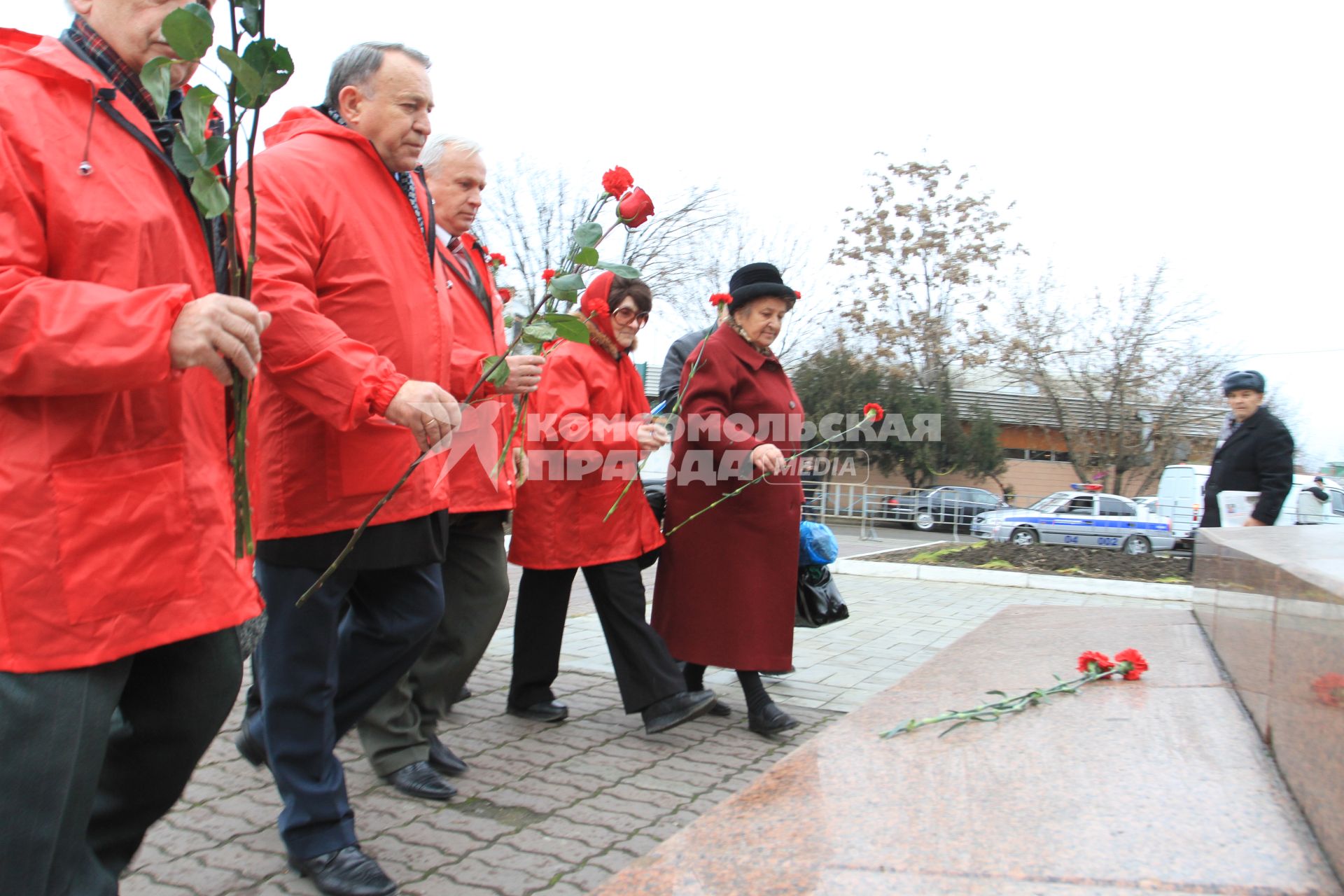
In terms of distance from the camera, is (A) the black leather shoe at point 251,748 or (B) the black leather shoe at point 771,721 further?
(B) the black leather shoe at point 771,721

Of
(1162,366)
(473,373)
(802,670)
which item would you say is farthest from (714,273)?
(473,373)

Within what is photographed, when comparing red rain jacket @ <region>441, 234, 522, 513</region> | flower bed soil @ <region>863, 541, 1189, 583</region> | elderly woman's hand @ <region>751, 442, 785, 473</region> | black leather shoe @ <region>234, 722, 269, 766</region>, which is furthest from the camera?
flower bed soil @ <region>863, 541, 1189, 583</region>

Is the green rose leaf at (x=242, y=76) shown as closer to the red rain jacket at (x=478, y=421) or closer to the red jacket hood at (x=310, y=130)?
the red jacket hood at (x=310, y=130)

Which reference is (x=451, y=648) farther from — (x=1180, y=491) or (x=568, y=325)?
(x=1180, y=491)

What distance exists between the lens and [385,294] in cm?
263

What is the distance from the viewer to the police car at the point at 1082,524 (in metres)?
20.2

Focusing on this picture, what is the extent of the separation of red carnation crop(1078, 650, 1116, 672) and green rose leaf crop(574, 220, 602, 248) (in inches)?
71.4

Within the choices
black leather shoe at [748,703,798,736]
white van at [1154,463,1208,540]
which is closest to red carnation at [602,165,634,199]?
black leather shoe at [748,703,798,736]

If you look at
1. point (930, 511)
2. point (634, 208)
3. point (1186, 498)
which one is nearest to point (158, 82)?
point (634, 208)

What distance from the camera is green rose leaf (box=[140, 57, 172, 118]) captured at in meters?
1.53

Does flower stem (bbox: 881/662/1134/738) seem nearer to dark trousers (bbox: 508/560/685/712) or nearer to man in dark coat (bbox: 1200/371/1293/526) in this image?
dark trousers (bbox: 508/560/685/712)

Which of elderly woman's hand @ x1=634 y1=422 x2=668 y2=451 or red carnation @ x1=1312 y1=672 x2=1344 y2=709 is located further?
elderly woman's hand @ x1=634 y1=422 x2=668 y2=451

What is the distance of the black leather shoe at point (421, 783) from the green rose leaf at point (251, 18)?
8.02 feet

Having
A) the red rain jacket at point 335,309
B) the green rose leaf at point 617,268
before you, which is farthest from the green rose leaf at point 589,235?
the red rain jacket at point 335,309
